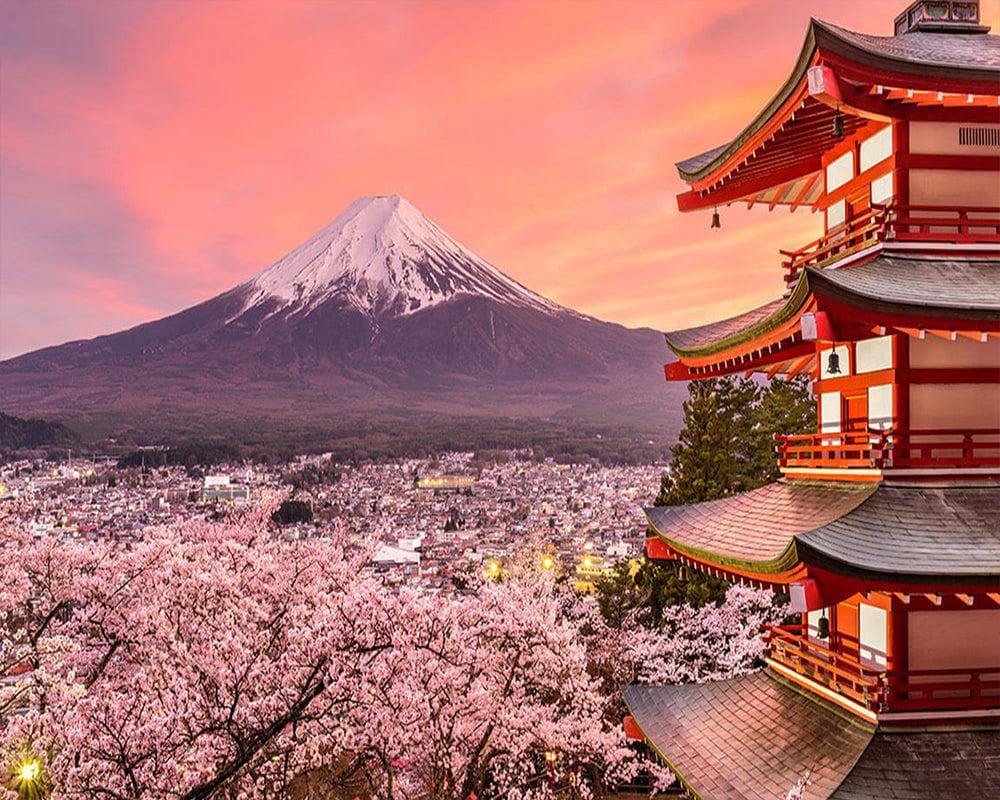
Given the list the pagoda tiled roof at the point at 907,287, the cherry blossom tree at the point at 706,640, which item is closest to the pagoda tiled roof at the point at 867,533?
the pagoda tiled roof at the point at 907,287

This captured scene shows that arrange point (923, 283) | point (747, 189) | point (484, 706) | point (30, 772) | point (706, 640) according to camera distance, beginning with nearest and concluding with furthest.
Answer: point (923, 283)
point (747, 189)
point (30, 772)
point (484, 706)
point (706, 640)

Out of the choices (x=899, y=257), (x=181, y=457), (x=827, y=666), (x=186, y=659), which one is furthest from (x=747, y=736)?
(x=181, y=457)

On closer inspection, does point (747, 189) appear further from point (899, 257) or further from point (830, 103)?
point (899, 257)

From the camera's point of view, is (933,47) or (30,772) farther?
(30,772)

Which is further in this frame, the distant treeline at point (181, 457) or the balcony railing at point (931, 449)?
the distant treeline at point (181, 457)

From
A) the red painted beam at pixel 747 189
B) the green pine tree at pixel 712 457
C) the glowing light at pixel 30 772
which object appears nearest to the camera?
the red painted beam at pixel 747 189

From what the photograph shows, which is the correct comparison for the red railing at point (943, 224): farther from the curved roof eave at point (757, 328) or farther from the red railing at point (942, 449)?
the red railing at point (942, 449)

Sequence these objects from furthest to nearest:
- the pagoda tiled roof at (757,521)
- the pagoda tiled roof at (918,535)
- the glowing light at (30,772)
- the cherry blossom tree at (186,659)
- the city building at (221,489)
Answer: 1. the city building at (221,489)
2. the glowing light at (30,772)
3. the cherry blossom tree at (186,659)
4. the pagoda tiled roof at (757,521)
5. the pagoda tiled roof at (918,535)
